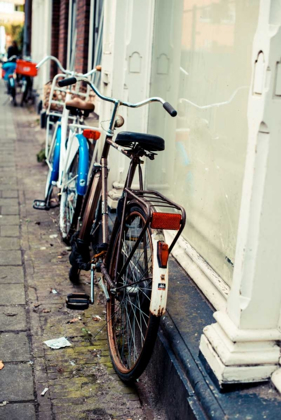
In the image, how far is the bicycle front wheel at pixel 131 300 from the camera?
10.6 feet

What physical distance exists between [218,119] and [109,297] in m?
1.29

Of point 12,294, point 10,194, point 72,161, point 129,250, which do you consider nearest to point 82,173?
point 72,161

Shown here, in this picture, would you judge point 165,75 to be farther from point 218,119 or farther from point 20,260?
point 20,260

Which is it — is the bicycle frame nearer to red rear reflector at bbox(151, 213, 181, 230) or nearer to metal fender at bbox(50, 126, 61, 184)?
red rear reflector at bbox(151, 213, 181, 230)

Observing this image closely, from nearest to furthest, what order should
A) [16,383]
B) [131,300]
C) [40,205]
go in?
[16,383] → [131,300] → [40,205]

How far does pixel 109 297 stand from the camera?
367cm

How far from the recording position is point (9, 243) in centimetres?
570

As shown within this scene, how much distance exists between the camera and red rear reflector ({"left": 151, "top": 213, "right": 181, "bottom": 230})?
2.98 metres

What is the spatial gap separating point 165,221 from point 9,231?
133 inches

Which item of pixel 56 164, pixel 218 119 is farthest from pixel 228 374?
pixel 56 164

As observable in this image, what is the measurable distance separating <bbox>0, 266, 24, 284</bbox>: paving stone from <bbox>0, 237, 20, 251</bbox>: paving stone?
512 mm

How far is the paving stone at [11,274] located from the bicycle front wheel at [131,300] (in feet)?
4.31

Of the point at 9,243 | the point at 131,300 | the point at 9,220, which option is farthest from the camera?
the point at 9,220

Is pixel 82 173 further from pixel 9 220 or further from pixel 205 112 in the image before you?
pixel 9 220
